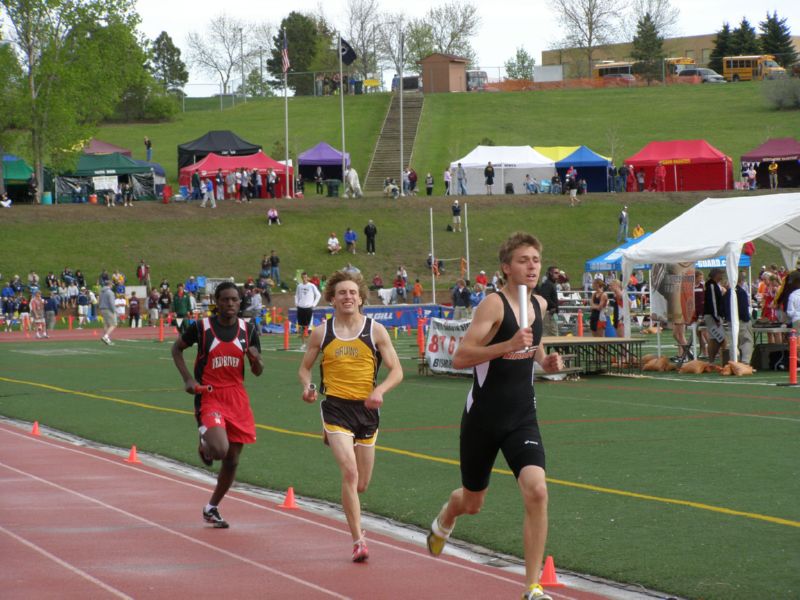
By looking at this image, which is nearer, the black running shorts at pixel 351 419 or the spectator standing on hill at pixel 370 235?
the black running shorts at pixel 351 419

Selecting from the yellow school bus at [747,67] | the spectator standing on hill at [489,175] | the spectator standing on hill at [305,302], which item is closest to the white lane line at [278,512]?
the spectator standing on hill at [305,302]

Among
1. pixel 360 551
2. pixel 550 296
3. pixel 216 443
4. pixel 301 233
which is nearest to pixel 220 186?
pixel 301 233

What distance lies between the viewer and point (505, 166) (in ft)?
218

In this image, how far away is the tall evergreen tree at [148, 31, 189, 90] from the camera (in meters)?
124

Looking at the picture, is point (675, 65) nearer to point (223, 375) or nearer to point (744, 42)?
point (744, 42)

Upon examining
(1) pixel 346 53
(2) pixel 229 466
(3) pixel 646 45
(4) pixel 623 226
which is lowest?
(2) pixel 229 466

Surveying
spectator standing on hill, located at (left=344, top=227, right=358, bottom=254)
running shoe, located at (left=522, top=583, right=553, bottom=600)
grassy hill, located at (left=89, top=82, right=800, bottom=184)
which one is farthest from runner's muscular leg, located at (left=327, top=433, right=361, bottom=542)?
grassy hill, located at (left=89, top=82, right=800, bottom=184)

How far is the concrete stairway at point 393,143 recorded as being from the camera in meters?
76.9

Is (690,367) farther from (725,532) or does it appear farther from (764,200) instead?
(725,532)

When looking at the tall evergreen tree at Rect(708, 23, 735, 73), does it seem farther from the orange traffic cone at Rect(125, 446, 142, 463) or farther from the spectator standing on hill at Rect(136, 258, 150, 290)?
the orange traffic cone at Rect(125, 446, 142, 463)

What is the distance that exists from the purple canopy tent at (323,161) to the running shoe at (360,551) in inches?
2490

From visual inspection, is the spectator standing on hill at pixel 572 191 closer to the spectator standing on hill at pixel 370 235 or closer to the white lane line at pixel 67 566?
the spectator standing on hill at pixel 370 235

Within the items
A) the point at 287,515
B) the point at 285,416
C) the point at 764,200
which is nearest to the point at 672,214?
the point at 764,200

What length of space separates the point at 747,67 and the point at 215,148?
60.6 metres
